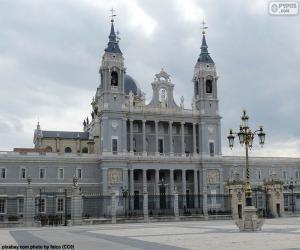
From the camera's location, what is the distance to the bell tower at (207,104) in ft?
313

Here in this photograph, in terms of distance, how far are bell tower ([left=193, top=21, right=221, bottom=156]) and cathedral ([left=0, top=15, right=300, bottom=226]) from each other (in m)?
0.19

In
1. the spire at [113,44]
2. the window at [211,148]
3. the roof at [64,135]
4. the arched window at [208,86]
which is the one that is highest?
the spire at [113,44]

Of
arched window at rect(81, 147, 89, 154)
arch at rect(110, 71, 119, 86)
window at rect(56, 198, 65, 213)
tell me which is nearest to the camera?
window at rect(56, 198, 65, 213)

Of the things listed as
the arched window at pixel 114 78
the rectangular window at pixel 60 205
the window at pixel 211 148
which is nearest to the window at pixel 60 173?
the rectangular window at pixel 60 205

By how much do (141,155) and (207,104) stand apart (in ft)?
55.4

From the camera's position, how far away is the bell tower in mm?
95375

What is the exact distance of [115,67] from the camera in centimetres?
9056

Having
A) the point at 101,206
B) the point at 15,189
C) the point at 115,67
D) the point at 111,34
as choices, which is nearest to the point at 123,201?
the point at 101,206

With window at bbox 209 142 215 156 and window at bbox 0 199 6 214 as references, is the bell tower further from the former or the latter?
window at bbox 0 199 6 214

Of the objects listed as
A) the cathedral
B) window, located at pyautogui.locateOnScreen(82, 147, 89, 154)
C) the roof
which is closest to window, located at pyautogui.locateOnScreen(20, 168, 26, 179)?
the cathedral

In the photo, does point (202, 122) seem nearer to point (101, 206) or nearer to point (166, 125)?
point (166, 125)

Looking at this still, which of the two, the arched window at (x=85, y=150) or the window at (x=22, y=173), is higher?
the arched window at (x=85, y=150)

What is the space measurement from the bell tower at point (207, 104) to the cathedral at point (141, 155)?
19cm

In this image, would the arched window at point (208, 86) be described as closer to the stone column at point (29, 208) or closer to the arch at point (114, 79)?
the arch at point (114, 79)
